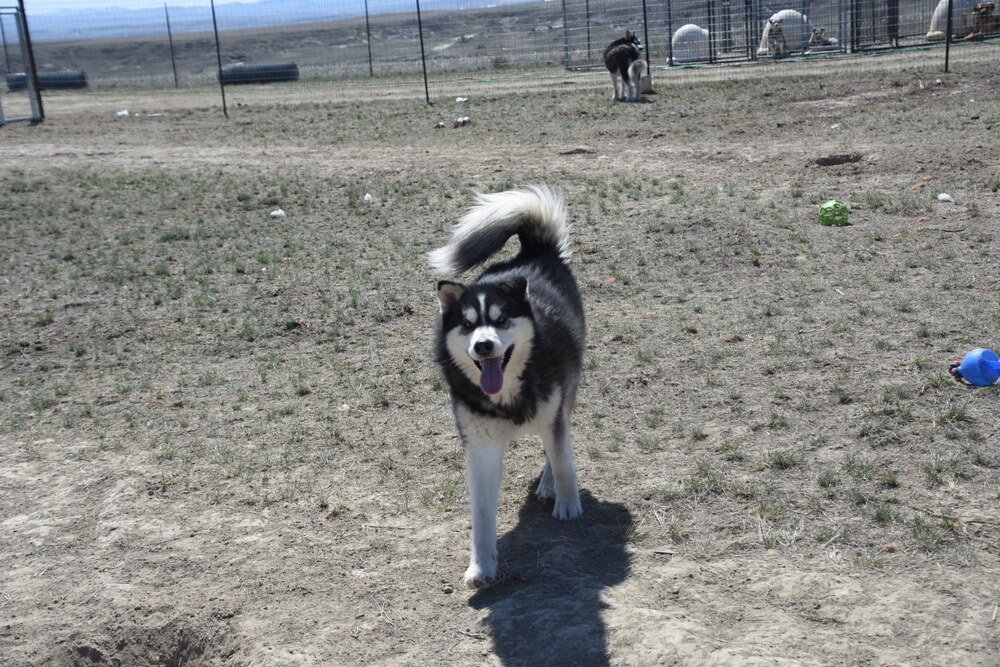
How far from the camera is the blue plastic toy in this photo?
5121mm

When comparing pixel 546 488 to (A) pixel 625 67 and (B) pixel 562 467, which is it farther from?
(A) pixel 625 67

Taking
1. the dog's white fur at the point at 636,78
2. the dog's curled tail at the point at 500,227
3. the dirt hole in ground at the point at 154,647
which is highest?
the dog's white fur at the point at 636,78

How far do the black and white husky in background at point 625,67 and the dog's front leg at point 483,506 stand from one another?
14551 millimetres

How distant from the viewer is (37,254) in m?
9.36

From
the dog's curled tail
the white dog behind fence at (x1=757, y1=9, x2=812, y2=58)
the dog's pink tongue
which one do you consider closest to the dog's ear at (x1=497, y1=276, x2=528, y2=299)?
the dog's pink tongue

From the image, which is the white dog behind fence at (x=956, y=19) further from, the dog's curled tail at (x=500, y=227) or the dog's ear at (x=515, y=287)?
the dog's ear at (x=515, y=287)

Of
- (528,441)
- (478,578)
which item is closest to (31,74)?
(528,441)

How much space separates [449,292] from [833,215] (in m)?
5.59

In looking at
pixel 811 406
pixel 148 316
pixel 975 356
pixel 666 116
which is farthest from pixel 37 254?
pixel 666 116

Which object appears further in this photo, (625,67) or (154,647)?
(625,67)

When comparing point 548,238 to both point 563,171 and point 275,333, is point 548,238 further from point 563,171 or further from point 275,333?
point 563,171

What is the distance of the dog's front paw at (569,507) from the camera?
4.38 m

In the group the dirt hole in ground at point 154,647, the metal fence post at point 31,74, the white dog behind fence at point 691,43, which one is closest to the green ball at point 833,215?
the dirt hole in ground at point 154,647

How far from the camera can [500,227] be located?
4.88 m
